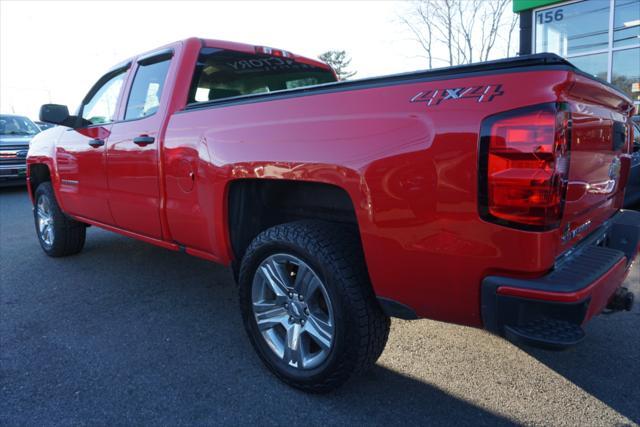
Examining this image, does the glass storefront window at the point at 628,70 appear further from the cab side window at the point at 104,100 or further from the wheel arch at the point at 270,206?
the cab side window at the point at 104,100

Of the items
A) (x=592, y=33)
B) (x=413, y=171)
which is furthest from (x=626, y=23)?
(x=413, y=171)

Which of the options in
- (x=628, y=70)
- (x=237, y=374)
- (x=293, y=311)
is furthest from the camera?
(x=628, y=70)

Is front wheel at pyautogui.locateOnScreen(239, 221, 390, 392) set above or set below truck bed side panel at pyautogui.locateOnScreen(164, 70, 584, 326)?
below

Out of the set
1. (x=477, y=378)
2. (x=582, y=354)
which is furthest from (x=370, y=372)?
(x=582, y=354)

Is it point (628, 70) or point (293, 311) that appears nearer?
point (293, 311)

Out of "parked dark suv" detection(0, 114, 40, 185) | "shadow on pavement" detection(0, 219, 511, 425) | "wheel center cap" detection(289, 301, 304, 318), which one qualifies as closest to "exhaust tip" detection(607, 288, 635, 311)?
"shadow on pavement" detection(0, 219, 511, 425)

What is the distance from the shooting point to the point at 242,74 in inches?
144

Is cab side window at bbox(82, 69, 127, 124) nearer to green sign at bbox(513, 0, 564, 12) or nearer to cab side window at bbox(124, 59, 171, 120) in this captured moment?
cab side window at bbox(124, 59, 171, 120)

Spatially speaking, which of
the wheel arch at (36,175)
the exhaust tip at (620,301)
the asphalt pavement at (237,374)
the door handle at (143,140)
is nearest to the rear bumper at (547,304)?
the exhaust tip at (620,301)

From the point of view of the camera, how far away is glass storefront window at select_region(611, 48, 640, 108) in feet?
31.7

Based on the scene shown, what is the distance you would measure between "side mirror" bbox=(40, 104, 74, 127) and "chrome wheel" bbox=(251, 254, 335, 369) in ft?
8.78

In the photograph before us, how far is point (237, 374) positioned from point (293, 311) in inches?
20.0

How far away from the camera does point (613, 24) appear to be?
9453 mm

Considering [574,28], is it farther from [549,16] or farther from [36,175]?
[36,175]
